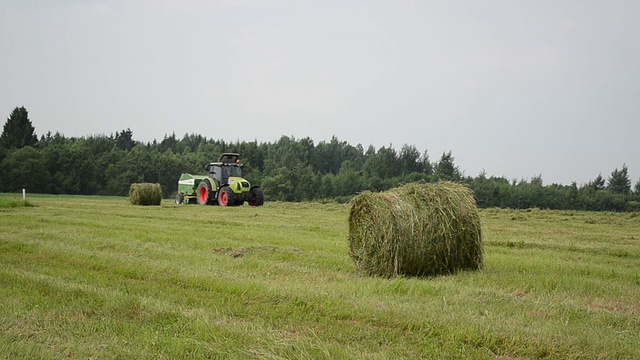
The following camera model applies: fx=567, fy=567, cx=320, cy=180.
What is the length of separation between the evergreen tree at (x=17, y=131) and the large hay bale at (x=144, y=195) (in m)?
50.4

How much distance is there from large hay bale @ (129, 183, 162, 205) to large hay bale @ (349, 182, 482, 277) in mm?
22467

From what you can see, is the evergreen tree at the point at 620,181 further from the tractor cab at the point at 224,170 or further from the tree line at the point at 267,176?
the tractor cab at the point at 224,170

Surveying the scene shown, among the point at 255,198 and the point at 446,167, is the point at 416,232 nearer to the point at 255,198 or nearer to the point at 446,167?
the point at 255,198

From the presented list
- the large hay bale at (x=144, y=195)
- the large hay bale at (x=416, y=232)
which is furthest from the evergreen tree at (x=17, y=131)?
the large hay bale at (x=416, y=232)

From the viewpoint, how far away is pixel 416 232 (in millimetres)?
8258

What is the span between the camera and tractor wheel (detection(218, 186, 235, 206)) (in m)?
27.9

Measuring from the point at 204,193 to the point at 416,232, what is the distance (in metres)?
23.4

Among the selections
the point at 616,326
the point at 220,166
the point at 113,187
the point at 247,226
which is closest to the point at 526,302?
the point at 616,326

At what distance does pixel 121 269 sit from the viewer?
7.93 meters

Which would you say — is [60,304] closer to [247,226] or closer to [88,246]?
[88,246]

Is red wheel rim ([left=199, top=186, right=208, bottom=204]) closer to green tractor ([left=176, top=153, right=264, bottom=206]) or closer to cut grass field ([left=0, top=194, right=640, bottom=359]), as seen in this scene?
green tractor ([left=176, top=153, right=264, bottom=206])

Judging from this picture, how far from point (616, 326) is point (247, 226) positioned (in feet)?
38.2

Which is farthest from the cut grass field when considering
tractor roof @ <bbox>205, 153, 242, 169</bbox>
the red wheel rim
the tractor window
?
tractor roof @ <bbox>205, 153, 242, 169</bbox>

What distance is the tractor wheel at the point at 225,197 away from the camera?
27891mm
